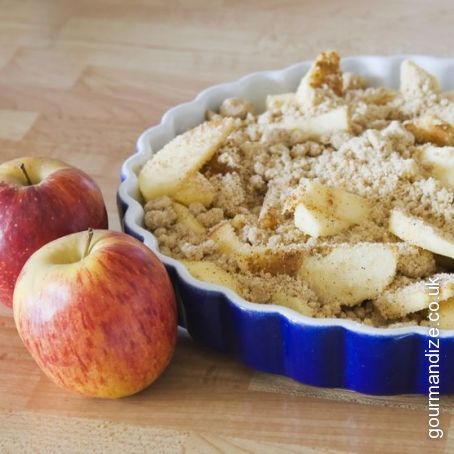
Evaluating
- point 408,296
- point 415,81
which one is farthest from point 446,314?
point 415,81

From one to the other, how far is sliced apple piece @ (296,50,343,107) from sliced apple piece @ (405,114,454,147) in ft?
0.42

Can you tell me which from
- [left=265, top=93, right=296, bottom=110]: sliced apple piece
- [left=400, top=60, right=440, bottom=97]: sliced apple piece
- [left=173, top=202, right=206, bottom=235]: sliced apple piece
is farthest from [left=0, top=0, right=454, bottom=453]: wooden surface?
[left=400, top=60, right=440, bottom=97]: sliced apple piece

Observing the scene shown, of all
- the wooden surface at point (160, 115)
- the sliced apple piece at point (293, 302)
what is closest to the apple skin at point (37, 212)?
the wooden surface at point (160, 115)

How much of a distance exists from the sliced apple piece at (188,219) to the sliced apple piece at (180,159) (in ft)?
0.07

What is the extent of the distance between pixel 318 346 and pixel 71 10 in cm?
110

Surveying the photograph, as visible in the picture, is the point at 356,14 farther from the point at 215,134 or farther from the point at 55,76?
the point at 215,134

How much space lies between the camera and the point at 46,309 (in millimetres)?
915

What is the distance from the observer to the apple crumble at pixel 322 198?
38.5 inches

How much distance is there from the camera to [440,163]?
42.5 inches

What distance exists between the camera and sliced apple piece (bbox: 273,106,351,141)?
115 centimetres

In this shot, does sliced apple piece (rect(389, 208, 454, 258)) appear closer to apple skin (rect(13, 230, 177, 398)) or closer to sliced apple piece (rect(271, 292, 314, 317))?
sliced apple piece (rect(271, 292, 314, 317))

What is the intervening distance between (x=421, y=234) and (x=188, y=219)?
252mm

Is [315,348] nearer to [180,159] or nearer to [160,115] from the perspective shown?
[180,159]

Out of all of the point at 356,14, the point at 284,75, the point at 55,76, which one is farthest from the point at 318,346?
the point at 356,14
